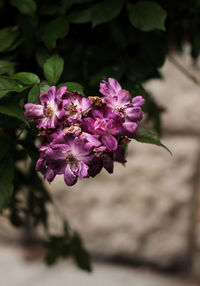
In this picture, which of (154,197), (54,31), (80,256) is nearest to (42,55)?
(54,31)

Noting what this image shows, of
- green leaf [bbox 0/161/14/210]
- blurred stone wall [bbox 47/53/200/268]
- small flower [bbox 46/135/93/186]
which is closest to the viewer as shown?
small flower [bbox 46/135/93/186]

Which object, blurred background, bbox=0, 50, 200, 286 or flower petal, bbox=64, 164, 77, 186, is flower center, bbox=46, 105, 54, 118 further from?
blurred background, bbox=0, 50, 200, 286

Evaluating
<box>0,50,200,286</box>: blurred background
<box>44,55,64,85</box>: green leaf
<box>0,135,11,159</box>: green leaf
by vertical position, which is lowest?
<box>0,50,200,286</box>: blurred background

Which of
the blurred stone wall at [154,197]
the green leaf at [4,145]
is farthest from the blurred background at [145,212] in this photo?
Result: the green leaf at [4,145]

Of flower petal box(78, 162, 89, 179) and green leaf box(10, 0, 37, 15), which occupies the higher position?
green leaf box(10, 0, 37, 15)

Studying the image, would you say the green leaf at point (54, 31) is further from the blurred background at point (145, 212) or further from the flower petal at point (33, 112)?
the blurred background at point (145, 212)

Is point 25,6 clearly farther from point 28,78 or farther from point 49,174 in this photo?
point 49,174

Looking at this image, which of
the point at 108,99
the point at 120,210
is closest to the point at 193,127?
the point at 120,210

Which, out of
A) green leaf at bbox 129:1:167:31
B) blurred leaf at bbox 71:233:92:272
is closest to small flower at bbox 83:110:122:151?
green leaf at bbox 129:1:167:31
